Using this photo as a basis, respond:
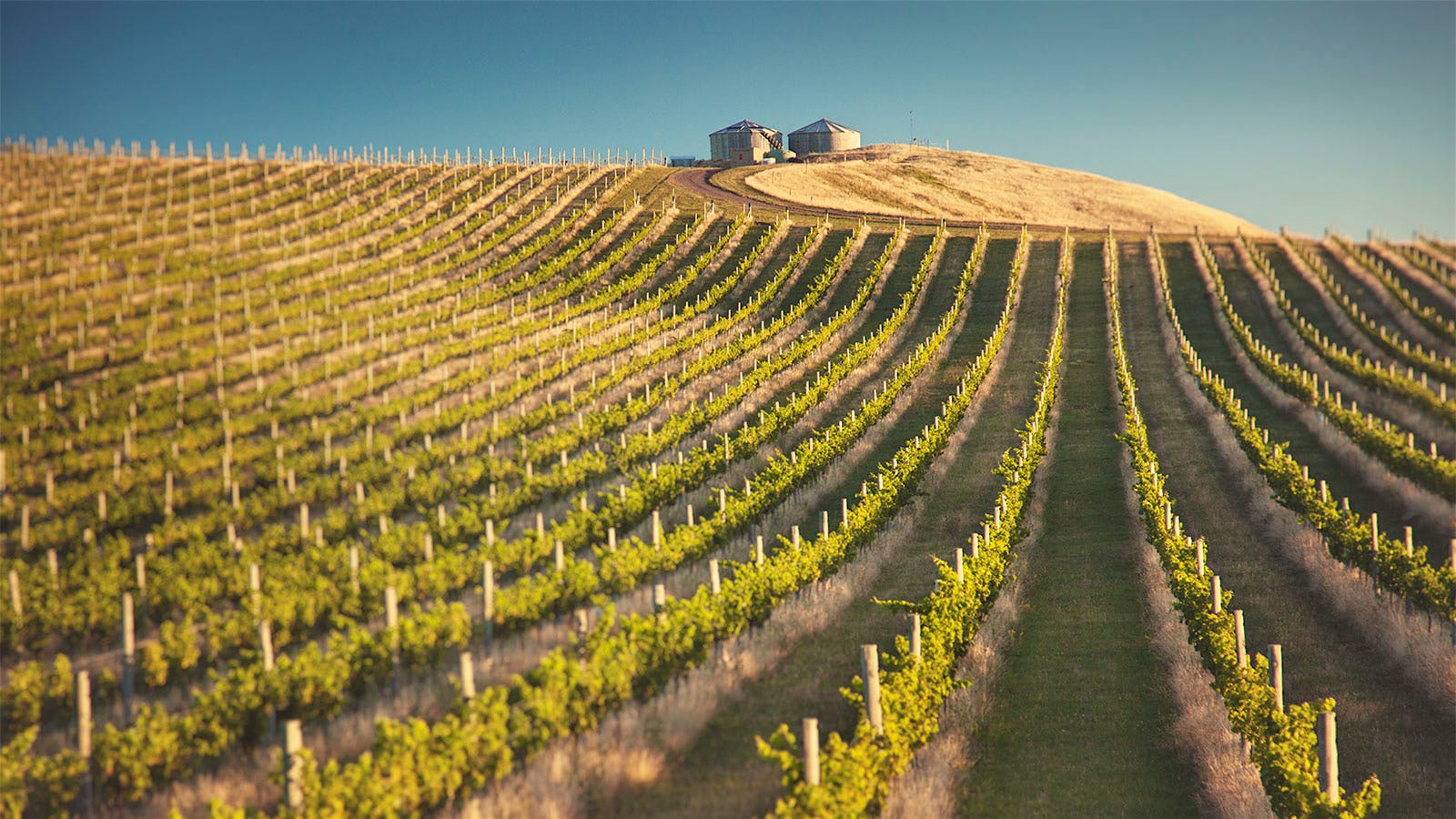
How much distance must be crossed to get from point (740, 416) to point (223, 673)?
20471mm

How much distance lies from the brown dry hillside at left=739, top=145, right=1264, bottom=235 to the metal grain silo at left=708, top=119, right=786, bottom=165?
6790 mm

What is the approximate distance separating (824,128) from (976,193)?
34.3 m

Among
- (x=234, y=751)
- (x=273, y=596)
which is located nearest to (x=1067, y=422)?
(x=273, y=596)

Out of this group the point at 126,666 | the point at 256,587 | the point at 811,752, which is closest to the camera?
the point at 811,752

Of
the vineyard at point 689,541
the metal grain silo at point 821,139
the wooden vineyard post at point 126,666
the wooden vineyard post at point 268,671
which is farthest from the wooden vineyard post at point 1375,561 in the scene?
the metal grain silo at point 821,139

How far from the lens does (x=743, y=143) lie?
117250 mm

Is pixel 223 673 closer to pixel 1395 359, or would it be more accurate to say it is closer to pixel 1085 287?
pixel 1395 359

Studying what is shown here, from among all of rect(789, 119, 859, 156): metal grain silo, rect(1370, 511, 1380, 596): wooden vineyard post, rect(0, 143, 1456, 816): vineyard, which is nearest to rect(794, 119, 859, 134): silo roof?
rect(789, 119, 859, 156): metal grain silo

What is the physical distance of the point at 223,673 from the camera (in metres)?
15.2

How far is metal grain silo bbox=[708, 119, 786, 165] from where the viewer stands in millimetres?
113500

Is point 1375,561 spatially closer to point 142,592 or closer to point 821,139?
point 142,592

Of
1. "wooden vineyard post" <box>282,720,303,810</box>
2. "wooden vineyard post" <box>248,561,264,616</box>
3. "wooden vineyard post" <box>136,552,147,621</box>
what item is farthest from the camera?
→ "wooden vineyard post" <box>136,552,147,621</box>

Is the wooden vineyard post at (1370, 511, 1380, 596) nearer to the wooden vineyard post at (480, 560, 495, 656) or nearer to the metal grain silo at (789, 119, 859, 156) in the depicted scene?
the wooden vineyard post at (480, 560, 495, 656)

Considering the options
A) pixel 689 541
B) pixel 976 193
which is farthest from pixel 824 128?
pixel 689 541
